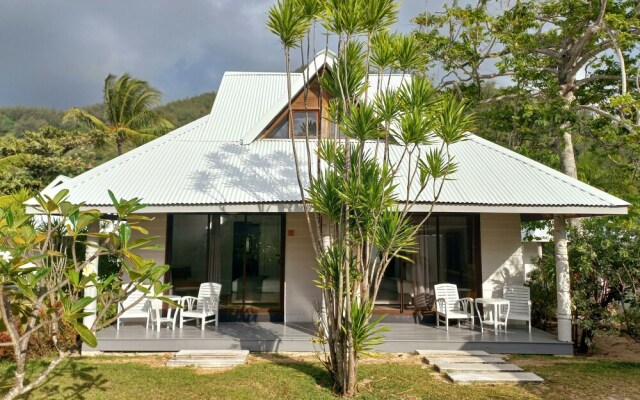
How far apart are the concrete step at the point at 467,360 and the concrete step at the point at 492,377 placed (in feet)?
1.73

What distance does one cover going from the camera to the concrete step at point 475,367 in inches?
299

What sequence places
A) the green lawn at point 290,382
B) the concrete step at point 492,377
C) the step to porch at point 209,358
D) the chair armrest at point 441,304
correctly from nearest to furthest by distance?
the green lawn at point 290,382, the concrete step at point 492,377, the step to porch at point 209,358, the chair armrest at point 441,304

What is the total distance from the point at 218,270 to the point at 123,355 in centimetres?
302

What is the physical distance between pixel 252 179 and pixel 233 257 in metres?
2.29

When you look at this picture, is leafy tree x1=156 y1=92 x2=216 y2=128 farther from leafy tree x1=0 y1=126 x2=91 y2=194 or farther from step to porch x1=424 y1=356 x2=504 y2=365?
step to porch x1=424 y1=356 x2=504 y2=365

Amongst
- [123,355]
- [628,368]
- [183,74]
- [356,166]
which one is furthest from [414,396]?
[183,74]

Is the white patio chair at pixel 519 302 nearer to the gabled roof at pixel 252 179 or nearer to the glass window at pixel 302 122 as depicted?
the gabled roof at pixel 252 179

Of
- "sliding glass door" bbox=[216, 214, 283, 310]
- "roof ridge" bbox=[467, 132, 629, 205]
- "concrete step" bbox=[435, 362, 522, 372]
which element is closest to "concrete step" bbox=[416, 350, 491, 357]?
"concrete step" bbox=[435, 362, 522, 372]

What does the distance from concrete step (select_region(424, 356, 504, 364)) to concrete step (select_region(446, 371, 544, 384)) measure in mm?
527

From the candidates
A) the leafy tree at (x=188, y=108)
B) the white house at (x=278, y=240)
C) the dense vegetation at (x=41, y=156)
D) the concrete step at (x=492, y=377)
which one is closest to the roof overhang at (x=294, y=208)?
the white house at (x=278, y=240)

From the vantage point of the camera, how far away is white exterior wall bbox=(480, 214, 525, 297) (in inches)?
432

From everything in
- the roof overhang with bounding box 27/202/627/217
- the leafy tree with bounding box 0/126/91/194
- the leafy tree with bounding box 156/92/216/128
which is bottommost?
the roof overhang with bounding box 27/202/627/217

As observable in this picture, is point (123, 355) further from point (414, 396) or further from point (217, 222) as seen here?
point (414, 396)

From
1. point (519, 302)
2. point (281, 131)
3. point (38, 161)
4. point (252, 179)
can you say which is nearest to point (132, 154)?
point (252, 179)
